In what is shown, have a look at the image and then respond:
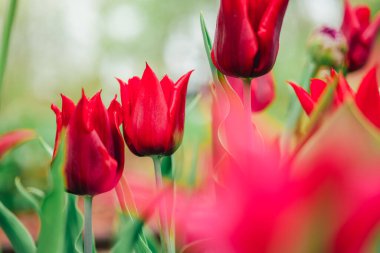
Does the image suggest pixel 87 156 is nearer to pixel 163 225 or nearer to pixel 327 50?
pixel 163 225

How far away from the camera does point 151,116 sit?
0.93ft

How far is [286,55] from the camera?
5.96 meters

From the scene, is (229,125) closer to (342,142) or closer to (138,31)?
(342,142)

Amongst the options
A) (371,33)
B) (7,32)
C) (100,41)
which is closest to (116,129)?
(7,32)

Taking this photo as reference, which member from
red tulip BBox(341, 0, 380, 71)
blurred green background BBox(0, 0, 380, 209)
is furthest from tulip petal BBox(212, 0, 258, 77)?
blurred green background BBox(0, 0, 380, 209)

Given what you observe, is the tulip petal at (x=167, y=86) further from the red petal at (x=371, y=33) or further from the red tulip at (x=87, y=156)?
the red petal at (x=371, y=33)

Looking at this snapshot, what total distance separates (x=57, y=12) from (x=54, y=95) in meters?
1.03

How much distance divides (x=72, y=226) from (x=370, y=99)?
7.8 inches

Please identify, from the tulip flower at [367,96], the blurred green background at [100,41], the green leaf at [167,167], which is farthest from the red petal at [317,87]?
the blurred green background at [100,41]

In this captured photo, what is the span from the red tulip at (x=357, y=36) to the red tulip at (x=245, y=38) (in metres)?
0.20

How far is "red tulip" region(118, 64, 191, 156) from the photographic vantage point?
0.91 feet

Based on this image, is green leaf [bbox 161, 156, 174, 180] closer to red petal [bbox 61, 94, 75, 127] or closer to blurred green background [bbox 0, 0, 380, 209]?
red petal [bbox 61, 94, 75, 127]

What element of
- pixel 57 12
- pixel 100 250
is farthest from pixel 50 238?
pixel 57 12

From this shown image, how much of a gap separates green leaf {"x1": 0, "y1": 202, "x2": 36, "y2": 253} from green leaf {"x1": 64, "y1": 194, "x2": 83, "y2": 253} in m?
0.03
